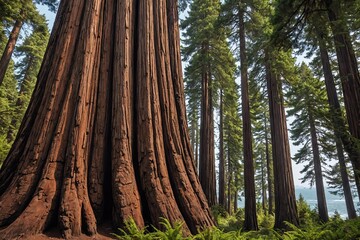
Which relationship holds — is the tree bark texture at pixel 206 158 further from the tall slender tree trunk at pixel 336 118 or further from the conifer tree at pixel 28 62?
the conifer tree at pixel 28 62

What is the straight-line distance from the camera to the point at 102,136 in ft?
13.9

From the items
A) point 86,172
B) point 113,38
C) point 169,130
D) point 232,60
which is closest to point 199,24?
point 232,60

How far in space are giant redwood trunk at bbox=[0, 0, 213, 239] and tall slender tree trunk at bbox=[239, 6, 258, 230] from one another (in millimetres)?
8518

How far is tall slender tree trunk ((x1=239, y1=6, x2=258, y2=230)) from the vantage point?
1184cm

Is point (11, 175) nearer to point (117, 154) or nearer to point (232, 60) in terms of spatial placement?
point (117, 154)

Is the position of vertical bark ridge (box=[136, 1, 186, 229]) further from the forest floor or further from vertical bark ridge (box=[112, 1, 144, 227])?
the forest floor

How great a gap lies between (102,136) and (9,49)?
14.1 meters

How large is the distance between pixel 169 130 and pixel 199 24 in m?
16.1

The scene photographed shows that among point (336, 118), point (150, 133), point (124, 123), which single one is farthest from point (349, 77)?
point (124, 123)

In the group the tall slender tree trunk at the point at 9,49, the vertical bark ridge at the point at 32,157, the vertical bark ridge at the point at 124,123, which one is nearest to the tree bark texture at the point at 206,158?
the vertical bark ridge at the point at 124,123

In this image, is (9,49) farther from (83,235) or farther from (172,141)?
(83,235)

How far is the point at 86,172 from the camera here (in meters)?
3.87

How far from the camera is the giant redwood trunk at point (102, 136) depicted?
349cm

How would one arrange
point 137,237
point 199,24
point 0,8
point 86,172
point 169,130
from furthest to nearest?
point 199,24 → point 0,8 → point 169,130 → point 86,172 → point 137,237
